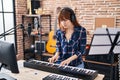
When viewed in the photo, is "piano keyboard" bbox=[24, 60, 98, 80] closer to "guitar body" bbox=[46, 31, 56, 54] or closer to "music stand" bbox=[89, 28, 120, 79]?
"music stand" bbox=[89, 28, 120, 79]

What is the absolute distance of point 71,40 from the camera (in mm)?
2266

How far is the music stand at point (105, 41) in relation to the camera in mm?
2496

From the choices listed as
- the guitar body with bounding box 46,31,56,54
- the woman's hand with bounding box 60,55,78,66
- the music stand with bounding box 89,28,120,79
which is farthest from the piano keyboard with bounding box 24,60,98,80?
the guitar body with bounding box 46,31,56,54

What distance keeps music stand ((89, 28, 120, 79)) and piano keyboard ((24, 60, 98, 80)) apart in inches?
30.2

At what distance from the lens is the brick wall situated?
3910 mm

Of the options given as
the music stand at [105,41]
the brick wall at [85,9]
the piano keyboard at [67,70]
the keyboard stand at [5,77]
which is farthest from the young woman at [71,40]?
the brick wall at [85,9]

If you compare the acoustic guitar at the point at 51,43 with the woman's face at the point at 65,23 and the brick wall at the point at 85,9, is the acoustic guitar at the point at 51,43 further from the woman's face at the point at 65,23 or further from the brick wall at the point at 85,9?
the woman's face at the point at 65,23

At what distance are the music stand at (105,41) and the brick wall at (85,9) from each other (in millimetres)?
1333

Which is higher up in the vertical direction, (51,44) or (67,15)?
(67,15)

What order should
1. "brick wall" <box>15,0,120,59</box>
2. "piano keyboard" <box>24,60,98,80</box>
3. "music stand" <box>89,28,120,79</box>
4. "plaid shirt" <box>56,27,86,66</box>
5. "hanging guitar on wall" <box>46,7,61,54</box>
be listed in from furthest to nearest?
"hanging guitar on wall" <box>46,7,61,54</box>
"brick wall" <box>15,0,120,59</box>
"music stand" <box>89,28,120,79</box>
"plaid shirt" <box>56,27,86,66</box>
"piano keyboard" <box>24,60,98,80</box>

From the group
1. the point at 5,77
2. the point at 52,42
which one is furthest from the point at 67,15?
the point at 52,42

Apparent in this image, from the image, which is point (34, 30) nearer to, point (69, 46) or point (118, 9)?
point (118, 9)

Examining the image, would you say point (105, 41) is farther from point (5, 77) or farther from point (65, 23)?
point (5, 77)

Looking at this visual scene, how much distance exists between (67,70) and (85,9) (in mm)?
2552
